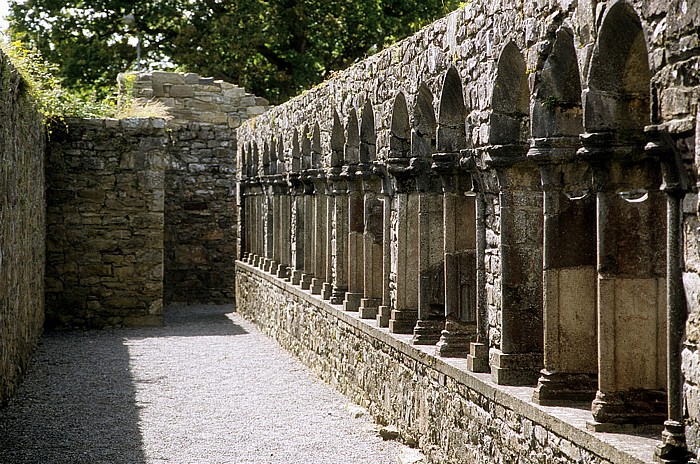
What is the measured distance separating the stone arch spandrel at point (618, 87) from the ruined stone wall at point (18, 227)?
5.63 m

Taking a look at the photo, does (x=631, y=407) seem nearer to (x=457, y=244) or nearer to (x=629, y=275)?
(x=629, y=275)

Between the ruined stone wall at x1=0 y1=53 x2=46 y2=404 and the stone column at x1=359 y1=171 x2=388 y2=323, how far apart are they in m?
3.30

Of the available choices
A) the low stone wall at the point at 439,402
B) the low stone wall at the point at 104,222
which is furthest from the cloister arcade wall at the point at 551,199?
the low stone wall at the point at 104,222

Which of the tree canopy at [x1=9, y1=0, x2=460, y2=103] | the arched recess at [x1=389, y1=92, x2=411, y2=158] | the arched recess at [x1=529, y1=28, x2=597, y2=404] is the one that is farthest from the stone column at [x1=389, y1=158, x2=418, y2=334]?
the tree canopy at [x1=9, y1=0, x2=460, y2=103]

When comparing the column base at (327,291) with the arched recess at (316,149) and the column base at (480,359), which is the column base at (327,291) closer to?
the arched recess at (316,149)

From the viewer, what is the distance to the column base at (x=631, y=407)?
5.45 meters

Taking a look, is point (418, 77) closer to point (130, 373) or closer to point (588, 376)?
point (588, 376)

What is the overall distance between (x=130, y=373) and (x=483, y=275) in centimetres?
650

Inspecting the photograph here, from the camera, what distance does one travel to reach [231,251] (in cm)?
2239

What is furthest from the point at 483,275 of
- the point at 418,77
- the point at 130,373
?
the point at 130,373

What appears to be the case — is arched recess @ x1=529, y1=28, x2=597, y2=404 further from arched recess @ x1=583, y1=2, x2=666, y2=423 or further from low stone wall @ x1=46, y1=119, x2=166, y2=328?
low stone wall @ x1=46, y1=119, x2=166, y2=328

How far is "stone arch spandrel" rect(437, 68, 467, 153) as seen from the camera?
27.3 feet

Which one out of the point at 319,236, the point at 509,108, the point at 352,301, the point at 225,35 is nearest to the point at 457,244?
the point at 509,108

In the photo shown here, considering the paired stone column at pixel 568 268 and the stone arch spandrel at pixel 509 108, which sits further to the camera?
the stone arch spandrel at pixel 509 108
